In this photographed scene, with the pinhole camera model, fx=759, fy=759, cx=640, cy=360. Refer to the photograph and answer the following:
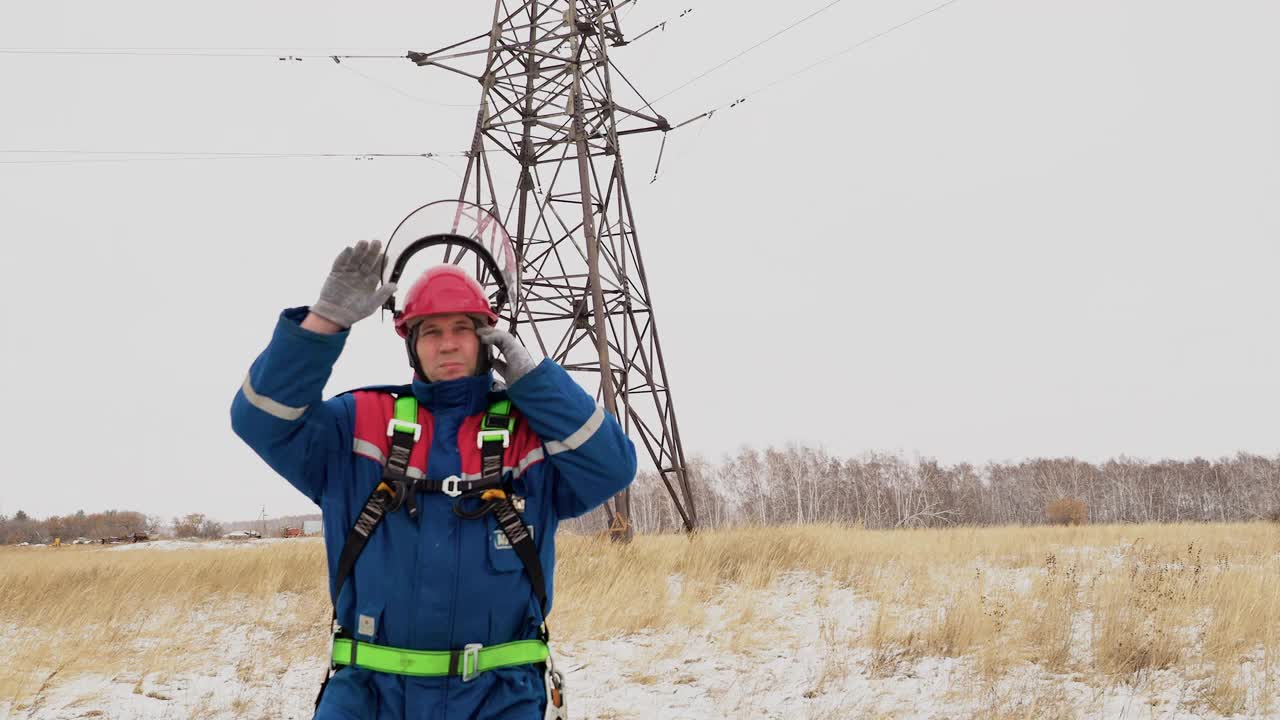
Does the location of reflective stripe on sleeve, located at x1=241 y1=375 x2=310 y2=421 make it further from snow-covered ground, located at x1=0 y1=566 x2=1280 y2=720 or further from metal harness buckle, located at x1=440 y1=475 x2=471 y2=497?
snow-covered ground, located at x1=0 y1=566 x2=1280 y2=720

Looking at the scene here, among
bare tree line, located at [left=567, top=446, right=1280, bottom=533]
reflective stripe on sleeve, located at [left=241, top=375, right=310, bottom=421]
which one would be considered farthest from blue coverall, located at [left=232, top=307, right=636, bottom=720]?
bare tree line, located at [left=567, top=446, right=1280, bottom=533]

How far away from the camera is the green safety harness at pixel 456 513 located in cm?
200

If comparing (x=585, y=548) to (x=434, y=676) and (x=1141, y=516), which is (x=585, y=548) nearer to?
(x=434, y=676)

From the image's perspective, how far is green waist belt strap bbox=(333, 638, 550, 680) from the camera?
199 centimetres

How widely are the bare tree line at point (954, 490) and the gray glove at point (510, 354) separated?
50182 mm

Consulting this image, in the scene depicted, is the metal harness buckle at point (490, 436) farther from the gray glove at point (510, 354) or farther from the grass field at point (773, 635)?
the grass field at point (773, 635)

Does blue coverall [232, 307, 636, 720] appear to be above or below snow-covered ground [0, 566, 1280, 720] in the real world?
above

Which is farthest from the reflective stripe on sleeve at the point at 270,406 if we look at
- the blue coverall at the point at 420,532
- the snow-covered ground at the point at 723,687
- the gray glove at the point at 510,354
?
the snow-covered ground at the point at 723,687

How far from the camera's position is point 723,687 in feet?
16.6

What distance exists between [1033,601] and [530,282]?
7.55m

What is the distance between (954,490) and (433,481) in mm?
68956

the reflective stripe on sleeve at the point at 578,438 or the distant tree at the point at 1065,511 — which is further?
the distant tree at the point at 1065,511

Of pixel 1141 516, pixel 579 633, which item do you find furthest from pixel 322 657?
pixel 1141 516

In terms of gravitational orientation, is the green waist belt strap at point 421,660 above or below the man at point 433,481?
below
